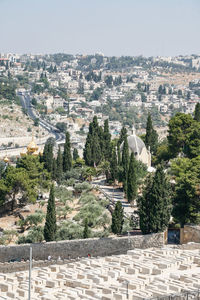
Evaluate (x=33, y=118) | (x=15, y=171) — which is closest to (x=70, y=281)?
(x=15, y=171)

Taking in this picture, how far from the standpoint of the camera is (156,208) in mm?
28531

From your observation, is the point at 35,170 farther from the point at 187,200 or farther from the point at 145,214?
the point at 145,214

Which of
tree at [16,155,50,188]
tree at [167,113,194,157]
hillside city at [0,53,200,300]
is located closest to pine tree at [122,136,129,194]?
hillside city at [0,53,200,300]

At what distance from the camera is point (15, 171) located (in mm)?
41812

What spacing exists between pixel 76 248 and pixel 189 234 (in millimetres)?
5009

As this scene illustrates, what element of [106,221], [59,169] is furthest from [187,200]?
[59,169]

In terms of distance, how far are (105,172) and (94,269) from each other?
2470 centimetres

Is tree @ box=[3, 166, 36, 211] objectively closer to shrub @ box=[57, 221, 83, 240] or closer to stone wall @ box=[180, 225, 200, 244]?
shrub @ box=[57, 221, 83, 240]

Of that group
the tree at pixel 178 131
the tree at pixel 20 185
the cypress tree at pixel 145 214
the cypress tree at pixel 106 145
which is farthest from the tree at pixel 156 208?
the cypress tree at pixel 106 145

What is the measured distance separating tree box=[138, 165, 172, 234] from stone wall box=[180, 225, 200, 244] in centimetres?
85

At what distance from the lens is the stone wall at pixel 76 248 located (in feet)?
91.1

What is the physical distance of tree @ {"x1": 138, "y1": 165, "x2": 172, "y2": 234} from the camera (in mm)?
28547

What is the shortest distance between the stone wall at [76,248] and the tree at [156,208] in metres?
0.87

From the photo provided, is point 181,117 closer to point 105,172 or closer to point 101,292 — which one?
point 105,172
